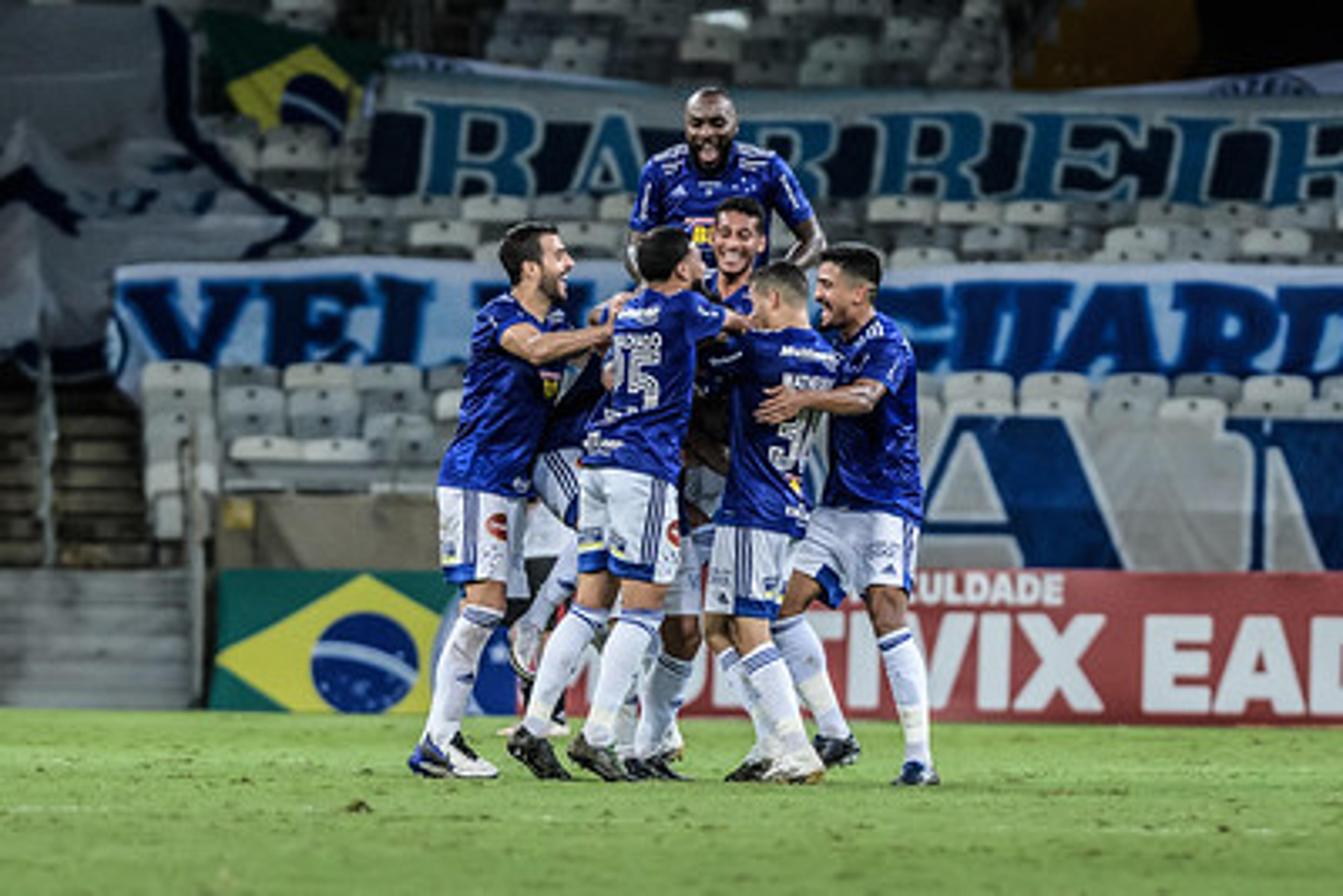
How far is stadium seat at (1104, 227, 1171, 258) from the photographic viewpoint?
776 inches

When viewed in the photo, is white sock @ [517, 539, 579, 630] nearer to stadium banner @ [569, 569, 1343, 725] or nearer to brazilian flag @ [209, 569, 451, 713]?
stadium banner @ [569, 569, 1343, 725]

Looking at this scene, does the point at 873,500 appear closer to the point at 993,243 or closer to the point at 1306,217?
the point at 993,243

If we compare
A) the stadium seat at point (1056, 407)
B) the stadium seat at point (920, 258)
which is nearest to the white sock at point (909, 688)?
the stadium seat at point (1056, 407)

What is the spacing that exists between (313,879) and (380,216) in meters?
14.8

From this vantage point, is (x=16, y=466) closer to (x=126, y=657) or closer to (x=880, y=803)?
(x=126, y=657)

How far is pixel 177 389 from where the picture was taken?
17734mm

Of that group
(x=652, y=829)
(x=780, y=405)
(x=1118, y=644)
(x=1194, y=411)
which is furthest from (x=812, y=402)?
(x=1194, y=411)

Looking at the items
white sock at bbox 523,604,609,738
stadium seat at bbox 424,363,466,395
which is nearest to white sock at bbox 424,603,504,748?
white sock at bbox 523,604,609,738

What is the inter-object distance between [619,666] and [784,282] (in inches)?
58.0

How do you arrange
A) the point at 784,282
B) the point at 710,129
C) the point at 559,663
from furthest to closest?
→ the point at 710,129, the point at 784,282, the point at 559,663

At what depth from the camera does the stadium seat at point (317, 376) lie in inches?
715

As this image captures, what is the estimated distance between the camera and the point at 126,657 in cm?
1630

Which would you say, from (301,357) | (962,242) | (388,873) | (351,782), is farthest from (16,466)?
(388,873)

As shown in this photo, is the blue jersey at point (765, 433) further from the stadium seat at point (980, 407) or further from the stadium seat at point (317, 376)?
the stadium seat at point (317, 376)
